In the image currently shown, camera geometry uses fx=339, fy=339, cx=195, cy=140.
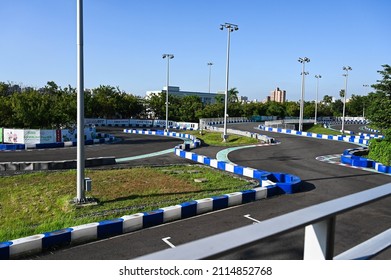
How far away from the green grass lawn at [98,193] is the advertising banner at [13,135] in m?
13.5

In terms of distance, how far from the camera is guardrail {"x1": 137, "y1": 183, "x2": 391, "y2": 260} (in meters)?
1.49

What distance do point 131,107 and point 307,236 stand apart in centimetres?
6474

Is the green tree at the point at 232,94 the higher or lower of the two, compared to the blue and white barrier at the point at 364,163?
higher

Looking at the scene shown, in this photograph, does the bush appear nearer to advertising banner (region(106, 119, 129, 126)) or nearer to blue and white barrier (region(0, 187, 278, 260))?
blue and white barrier (region(0, 187, 278, 260))

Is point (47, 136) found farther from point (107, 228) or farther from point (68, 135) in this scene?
point (107, 228)

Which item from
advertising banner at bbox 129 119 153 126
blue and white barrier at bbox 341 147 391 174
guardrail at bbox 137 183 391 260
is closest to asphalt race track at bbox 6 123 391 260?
guardrail at bbox 137 183 391 260

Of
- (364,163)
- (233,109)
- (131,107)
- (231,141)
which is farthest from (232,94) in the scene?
(364,163)

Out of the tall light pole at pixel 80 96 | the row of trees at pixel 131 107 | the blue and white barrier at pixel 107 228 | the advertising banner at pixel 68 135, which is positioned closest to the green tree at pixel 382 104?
the row of trees at pixel 131 107

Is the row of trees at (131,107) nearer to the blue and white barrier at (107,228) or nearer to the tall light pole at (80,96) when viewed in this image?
the blue and white barrier at (107,228)

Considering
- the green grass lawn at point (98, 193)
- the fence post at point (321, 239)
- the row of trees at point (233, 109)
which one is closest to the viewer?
the fence post at point (321, 239)

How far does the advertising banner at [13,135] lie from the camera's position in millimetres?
27453

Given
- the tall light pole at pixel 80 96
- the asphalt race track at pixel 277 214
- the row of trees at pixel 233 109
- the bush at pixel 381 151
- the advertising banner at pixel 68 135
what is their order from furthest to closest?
the row of trees at pixel 233 109
the advertising banner at pixel 68 135
the bush at pixel 381 151
the tall light pole at pixel 80 96
the asphalt race track at pixel 277 214

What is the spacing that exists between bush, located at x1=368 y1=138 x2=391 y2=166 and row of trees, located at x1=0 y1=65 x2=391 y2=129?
305 cm
